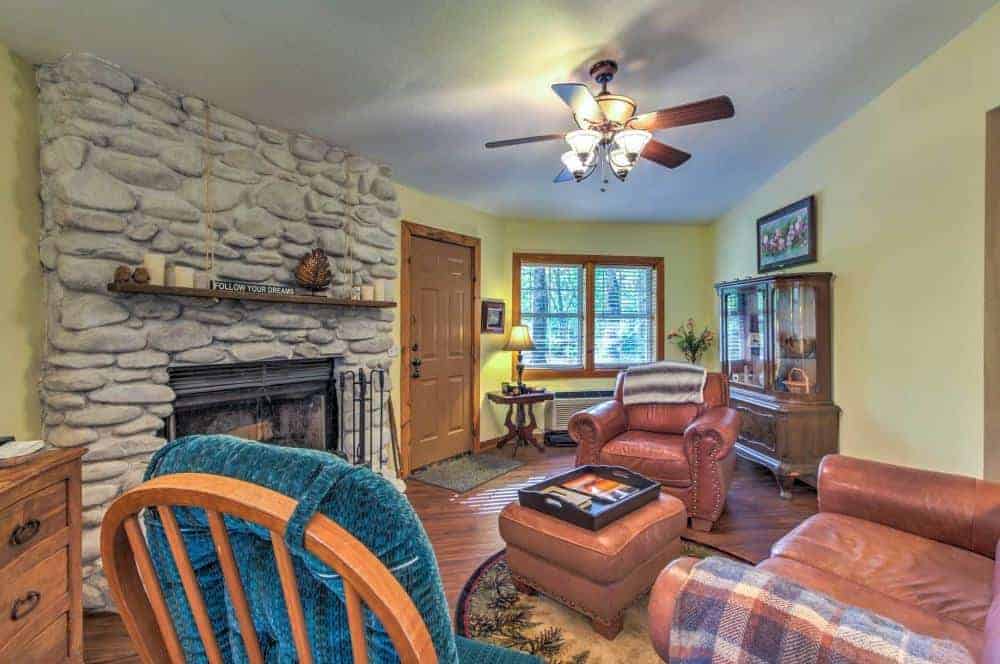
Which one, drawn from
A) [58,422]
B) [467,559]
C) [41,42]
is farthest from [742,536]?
[41,42]

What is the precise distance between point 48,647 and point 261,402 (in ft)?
4.63

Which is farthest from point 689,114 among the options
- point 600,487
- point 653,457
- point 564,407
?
point 564,407

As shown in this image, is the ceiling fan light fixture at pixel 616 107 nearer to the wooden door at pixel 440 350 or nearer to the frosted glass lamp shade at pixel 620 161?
the frosted glass lamp shade at pixel 620 161

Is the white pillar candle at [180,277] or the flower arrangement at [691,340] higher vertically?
the white pillar candle at [180,277]

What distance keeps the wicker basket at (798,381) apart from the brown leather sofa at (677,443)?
58 centimetres

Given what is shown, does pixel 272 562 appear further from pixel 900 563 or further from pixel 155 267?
pixel 155 267

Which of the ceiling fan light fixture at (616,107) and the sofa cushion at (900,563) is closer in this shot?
the sofa cushion at (900,563)

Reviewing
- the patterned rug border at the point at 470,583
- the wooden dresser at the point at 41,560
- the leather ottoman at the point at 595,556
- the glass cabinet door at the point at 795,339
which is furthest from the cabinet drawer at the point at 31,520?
the glass cabinet door at the point at 795,339

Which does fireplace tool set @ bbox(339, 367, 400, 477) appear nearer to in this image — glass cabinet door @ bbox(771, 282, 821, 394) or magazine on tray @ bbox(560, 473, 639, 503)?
magazine on tray @ bbox(560, 473, 639, 503)

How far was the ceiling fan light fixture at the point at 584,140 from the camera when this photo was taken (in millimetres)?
2182

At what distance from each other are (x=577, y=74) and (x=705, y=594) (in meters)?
2.32

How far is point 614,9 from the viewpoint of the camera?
1.91 metres

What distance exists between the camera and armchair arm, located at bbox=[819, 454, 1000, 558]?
1.58m

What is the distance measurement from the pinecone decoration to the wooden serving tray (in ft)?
5.61
